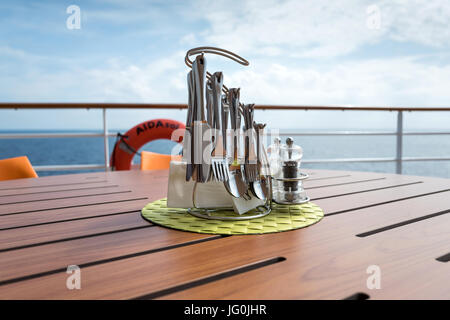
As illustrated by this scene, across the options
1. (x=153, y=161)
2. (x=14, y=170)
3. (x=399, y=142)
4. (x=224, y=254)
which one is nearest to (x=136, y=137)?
(x=153, y=161)

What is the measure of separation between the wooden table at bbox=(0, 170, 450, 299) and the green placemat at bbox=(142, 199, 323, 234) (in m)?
0.02

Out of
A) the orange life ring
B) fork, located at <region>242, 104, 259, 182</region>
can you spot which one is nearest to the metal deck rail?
the orange life ring

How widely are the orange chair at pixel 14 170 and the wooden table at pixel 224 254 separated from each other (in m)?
0.70

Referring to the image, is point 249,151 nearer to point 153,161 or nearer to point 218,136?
point 218,136

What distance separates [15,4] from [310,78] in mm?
21930

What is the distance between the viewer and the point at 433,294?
1.06ft

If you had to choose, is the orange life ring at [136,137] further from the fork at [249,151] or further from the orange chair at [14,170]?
the fork at [249,151]

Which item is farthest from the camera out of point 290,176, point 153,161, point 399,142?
point 399,142

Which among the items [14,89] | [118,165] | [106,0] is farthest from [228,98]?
[14,89]

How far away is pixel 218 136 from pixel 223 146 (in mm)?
27

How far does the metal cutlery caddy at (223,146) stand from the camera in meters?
0.54

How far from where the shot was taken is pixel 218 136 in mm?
553

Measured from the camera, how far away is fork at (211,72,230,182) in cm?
55
